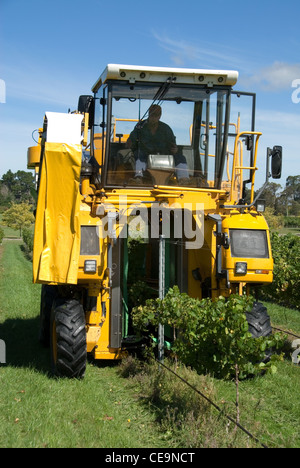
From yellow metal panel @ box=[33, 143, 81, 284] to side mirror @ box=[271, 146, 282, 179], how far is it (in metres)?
2.71

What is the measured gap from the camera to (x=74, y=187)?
24.1 feet

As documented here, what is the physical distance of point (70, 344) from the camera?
24.5 feet

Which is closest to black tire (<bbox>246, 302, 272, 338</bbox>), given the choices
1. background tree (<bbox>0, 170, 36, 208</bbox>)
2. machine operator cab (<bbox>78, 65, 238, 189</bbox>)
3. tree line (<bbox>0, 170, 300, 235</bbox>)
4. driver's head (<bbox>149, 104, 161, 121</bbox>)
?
machine operator cab (<bbox>78, 65, 238, 189</bbox>)

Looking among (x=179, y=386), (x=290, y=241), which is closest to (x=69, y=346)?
(x=179, y=386)

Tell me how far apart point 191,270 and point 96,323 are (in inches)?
62.7

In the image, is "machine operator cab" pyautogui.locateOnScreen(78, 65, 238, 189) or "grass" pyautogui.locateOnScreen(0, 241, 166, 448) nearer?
"grass" pyautogui.locateOnScreen(0, 241, 166, 448)

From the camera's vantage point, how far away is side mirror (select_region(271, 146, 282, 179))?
823 centimetres

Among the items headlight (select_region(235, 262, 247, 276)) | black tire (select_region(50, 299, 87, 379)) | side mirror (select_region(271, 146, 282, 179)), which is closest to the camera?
black tire (select_region(50, 299, 87, 379))

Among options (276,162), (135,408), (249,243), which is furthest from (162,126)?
(135,408)

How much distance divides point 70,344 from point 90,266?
1.01 m

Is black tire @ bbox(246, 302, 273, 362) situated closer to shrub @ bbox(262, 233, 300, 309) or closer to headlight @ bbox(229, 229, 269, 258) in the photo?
headlight @ bbox(229, 229, 269, 258)

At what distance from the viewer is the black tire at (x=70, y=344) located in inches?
293

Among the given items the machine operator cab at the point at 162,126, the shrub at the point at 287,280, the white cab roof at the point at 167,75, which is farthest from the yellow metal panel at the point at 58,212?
the shrub at the point at 287,280
